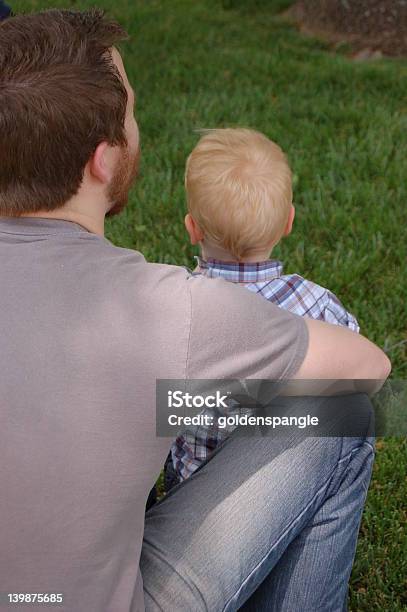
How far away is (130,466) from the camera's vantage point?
57.2 inches

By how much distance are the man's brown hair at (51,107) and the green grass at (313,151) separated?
1.50m

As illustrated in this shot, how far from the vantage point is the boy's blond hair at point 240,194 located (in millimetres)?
2248

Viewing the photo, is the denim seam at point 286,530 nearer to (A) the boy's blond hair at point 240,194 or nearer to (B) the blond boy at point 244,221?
(B) the blond boy at point 244,221

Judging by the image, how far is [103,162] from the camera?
65.9 inches

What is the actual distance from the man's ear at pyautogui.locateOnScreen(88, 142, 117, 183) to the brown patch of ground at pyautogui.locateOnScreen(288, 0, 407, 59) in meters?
5.25

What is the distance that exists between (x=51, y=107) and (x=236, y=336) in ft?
1.75

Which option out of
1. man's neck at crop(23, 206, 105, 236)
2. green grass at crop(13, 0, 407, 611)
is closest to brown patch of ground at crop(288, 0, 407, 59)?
green grass at crop(13, 0, 407, 611)

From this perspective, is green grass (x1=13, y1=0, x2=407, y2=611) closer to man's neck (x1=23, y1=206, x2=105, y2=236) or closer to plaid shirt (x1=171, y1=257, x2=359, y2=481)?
plaid shirt (x1=171, y1=257, x2=359, y2=481)

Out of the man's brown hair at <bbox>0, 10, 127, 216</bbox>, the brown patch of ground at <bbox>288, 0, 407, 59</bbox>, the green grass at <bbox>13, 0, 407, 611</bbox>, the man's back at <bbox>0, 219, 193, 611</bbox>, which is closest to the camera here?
the man's back at <bbox>0, 219, 193, 611</bbox>

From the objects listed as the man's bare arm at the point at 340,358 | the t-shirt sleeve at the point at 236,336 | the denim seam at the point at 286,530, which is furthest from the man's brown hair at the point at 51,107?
the denim seam at the point at 286,530

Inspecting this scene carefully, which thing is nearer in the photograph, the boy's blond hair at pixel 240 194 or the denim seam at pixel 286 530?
the denim seam at pixel 286 530

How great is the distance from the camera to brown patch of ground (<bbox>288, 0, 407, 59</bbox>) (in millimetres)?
6469

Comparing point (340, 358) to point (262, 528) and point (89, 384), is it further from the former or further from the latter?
point (89, 384)

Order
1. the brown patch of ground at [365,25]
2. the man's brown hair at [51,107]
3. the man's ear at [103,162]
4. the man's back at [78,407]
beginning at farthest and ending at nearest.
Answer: the brown patch of ground at [365,25]
the man's ear at [103,162]
the man's brown hair at [51,107]
the man's back at [78,407]
